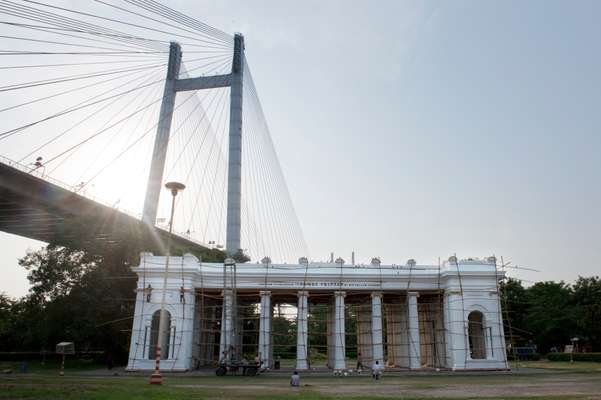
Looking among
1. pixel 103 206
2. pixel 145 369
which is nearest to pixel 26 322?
pixel 145 369

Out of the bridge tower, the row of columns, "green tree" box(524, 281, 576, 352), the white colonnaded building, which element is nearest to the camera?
the white colonnaded building

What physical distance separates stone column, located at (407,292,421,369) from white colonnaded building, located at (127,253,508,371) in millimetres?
76

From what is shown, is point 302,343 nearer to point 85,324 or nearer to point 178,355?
point 178,355

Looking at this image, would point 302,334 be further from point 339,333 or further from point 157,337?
point 157,337

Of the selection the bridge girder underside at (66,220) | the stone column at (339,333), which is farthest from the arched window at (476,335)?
the bridge girder underside at (66,220)

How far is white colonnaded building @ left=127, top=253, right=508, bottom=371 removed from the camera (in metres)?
38.8

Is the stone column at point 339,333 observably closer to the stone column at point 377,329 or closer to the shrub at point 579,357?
the stone column at point 377,329

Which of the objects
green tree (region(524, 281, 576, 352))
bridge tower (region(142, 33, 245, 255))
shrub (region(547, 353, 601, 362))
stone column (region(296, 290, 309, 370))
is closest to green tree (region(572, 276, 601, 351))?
green tree (region(524, 281, 576, 352))

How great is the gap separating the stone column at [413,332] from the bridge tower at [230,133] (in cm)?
2828

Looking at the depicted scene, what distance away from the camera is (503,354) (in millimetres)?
39500

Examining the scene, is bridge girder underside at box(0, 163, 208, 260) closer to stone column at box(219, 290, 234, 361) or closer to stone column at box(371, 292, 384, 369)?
stone column at box(219, 290, 234, 361)

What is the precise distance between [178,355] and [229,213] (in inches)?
1143

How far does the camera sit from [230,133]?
6875 cm

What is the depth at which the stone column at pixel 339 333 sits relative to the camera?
129 ft
